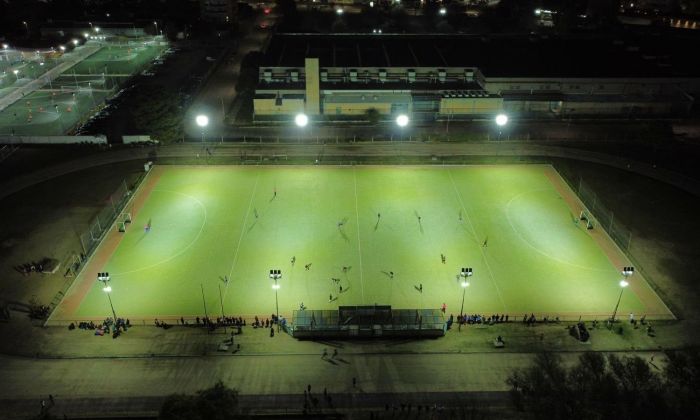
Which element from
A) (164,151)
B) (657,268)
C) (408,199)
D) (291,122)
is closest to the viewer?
(657,268)

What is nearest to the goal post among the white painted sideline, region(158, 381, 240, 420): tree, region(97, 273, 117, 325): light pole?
region(97, 273, 117, 325): light pole

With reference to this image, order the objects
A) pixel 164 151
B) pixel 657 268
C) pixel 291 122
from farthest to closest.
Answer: pixel 291 122 → pixel 164 151 → pixel 657 268

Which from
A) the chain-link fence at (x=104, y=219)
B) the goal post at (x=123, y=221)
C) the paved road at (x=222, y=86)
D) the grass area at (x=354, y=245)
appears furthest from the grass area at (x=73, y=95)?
the goal post at (x=123, y=221)

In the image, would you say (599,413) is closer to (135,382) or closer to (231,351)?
(231,351)

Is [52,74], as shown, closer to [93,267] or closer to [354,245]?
[93,267]

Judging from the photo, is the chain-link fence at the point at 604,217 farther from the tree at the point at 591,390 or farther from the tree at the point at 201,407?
the tree at the point at 201,407

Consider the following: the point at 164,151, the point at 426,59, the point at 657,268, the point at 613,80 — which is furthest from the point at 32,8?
the point at 657,268
